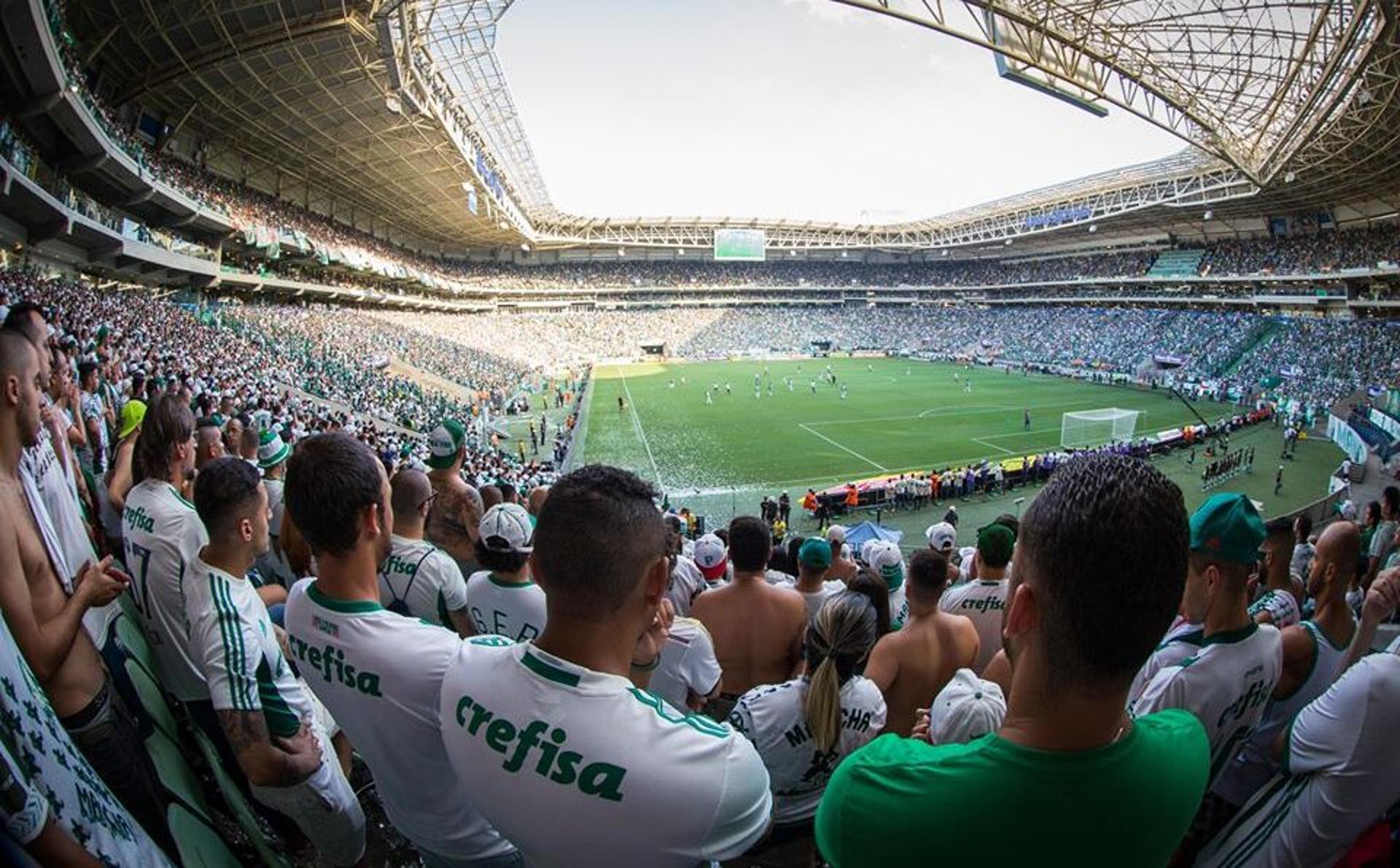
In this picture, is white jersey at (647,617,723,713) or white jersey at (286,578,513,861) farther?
white jersey at (647,617,723,713)

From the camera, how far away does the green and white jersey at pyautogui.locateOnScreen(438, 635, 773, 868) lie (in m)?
1.60

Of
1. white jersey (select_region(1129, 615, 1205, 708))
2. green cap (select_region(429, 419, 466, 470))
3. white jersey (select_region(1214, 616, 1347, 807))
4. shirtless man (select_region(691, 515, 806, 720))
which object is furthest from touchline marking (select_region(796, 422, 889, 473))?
white jersey (select_region(1129, 615, 1205, 708))

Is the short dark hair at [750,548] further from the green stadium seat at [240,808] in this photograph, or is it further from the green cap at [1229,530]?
the green stadium seat at [240,808]

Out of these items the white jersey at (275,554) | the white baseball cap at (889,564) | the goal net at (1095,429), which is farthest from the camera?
the goal net at (1095,429)

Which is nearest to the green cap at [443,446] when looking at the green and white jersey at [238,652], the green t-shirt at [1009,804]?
the green and white jersey at [238,652]

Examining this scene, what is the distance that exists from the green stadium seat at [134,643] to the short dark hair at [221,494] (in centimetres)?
73

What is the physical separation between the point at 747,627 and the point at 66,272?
3265cm

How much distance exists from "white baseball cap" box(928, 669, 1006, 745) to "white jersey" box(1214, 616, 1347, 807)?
152cm

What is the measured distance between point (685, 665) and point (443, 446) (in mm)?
2940

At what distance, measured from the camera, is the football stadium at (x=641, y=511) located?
157cm

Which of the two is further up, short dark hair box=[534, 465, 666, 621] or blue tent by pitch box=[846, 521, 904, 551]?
short dark hair box=[534, 465, 666, 621]

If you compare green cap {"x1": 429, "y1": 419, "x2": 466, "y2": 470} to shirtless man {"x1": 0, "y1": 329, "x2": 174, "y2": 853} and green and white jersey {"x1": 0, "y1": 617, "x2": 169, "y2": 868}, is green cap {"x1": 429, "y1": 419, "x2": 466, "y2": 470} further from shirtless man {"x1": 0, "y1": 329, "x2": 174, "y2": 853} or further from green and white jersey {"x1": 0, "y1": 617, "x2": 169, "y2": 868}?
green and white jersey {"x1": 0, "y1": 617, "x2": 169, "y2": 868}

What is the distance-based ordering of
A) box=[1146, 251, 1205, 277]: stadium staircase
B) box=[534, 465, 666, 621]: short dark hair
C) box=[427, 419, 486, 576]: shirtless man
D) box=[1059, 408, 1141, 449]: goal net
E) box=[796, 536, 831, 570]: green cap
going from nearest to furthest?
box=[534, 465, 666, 621]: short dark hair, box=[796, 536, 831, 570]: green cap, box=[427, 419, 486, 576]: shirtless man, box=[1059, 408, 1141, 449]: goal net, box=[1146, 251, 1205, 277]: stadium staircase

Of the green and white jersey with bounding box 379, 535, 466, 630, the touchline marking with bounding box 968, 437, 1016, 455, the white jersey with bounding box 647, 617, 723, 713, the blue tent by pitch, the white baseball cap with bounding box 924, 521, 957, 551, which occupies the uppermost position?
the green and white jersey with bounding box 379, 535, 466, 630
